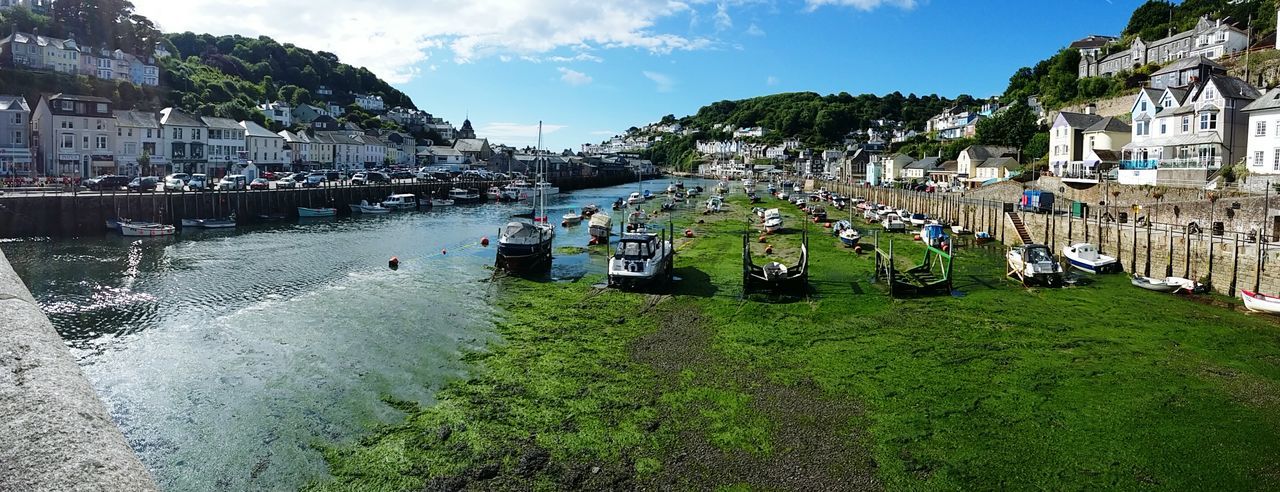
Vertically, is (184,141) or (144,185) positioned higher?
(184,141)

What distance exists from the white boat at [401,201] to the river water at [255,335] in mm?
28990

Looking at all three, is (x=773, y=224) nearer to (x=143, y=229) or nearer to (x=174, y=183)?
(x=143, y=229)

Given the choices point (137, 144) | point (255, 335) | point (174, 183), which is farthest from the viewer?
point (137, 144)

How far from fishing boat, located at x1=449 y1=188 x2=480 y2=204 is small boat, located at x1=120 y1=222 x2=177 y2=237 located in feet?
128

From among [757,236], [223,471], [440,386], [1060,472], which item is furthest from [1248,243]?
[223,471]

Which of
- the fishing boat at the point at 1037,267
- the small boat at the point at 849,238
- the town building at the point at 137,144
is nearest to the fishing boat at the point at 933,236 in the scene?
the small boat at the point at 849,238

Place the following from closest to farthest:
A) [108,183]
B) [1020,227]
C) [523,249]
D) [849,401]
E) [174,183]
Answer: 1. [849,401]
2. [523,249]
3. [1020,227]
4. [108,183]
5. [174,183]

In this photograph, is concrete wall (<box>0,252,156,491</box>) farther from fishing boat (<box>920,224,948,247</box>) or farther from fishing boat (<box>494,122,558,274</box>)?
fishing boat (<box>920,224,948,247</box>)

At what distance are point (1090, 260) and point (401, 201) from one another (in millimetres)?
61921

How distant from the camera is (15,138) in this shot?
72250 mm

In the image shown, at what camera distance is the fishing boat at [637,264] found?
2844cm

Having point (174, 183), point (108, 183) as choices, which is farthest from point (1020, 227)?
point (108, 183)

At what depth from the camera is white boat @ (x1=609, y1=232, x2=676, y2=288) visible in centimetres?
2844

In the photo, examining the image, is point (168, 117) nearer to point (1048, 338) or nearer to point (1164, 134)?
point (1048, 338)
